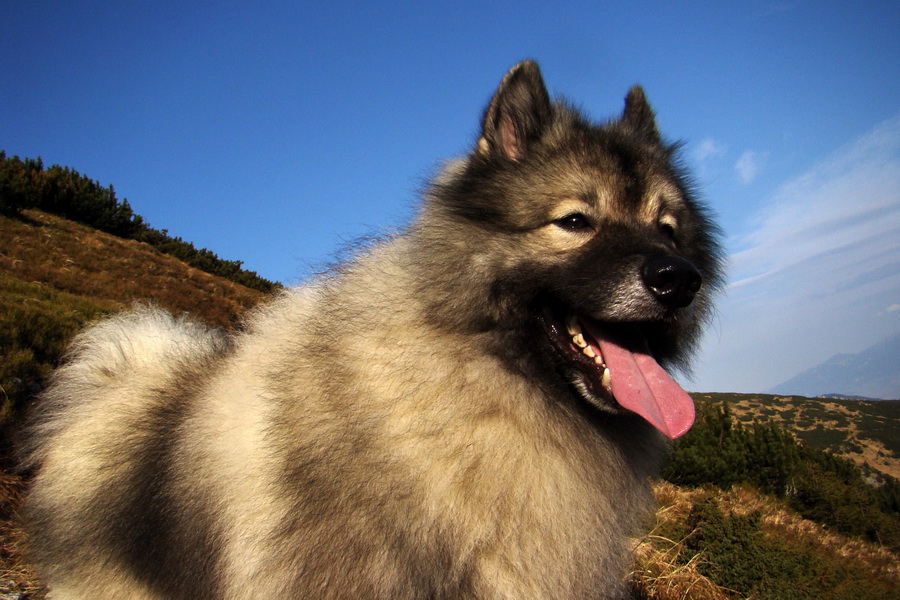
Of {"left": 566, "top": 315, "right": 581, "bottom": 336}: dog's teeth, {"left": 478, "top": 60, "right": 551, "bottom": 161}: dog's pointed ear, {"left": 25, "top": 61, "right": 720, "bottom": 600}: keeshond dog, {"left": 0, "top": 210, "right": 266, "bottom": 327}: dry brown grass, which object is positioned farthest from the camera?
{"left": 0, "top": 210, "right": 266, "bottom": 327}: dry brown grass

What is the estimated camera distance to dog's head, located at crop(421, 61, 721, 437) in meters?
2.20

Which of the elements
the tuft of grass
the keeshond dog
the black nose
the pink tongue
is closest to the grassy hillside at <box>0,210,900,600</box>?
the tuft of grass

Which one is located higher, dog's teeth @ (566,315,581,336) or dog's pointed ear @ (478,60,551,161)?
dog's pointed ear @ (478,60,551,161)

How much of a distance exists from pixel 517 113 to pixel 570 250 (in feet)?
2.81

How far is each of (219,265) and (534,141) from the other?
66.9 ft

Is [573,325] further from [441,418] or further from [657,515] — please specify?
[657,515]

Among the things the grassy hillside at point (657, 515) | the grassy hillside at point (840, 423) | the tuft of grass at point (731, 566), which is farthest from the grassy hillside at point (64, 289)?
the grassy hillside at point (840, 423)

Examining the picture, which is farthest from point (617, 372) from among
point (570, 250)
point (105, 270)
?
point (105, 270)

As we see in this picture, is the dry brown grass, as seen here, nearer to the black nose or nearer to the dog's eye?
the dog's eye

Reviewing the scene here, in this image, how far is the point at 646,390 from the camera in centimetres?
230

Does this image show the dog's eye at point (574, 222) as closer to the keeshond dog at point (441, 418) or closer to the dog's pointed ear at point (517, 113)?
the keeshond dog at point (441, 418)

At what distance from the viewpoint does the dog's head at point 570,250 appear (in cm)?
220

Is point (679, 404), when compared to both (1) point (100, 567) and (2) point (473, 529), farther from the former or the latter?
(1) point (100, 567)

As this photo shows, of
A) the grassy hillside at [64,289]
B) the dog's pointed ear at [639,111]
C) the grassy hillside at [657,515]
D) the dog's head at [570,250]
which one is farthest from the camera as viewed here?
the grassy hillside at [64,289]
